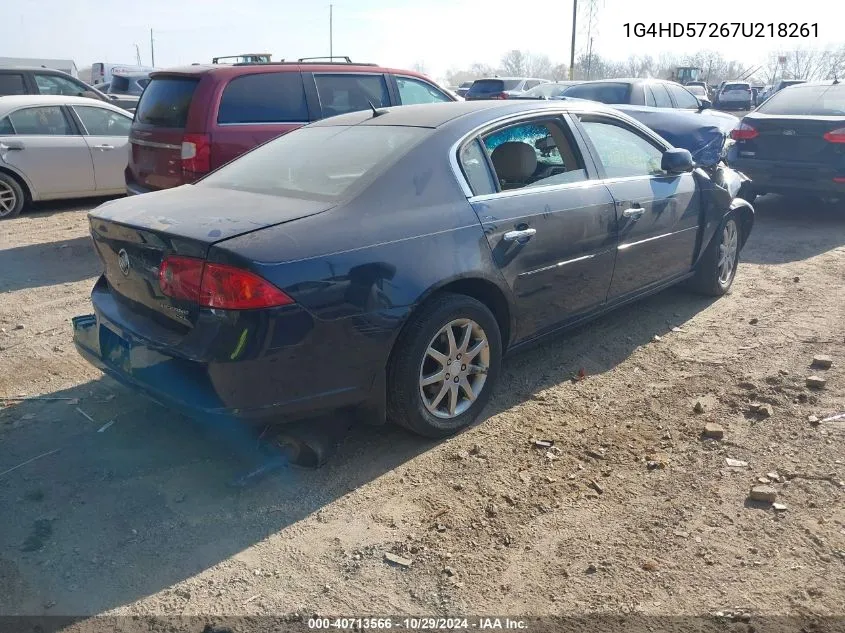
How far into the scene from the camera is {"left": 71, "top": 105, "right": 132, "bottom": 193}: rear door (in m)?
9.52

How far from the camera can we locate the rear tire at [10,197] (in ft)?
29.8

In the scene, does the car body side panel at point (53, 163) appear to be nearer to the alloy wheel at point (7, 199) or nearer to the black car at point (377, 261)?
the alloy wheel at point (7, 199)

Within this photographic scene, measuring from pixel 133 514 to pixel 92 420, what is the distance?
39.5 inches

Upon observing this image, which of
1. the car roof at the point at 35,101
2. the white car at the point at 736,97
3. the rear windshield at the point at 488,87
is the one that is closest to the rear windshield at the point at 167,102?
the car roof at the point at 35,101

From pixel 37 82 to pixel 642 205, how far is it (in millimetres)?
11294

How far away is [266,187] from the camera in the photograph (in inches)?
150

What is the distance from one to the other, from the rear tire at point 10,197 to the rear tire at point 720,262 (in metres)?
7.88

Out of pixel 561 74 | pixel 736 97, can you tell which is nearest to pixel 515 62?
pixel 561 74

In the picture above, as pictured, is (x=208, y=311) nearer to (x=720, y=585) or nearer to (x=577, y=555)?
(x=577, y=555)

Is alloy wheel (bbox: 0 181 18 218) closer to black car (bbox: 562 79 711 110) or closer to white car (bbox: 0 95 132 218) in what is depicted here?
white car (bbox: 0 95 132 218)

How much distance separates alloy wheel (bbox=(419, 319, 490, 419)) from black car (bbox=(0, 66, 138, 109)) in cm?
1049

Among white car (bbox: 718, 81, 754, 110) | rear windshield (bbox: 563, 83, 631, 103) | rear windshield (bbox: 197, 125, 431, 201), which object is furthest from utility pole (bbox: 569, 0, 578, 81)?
rear windshield (bbox: 197, 125, 431, 201)

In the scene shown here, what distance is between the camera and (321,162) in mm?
3924

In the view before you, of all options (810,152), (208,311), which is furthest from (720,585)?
(810,152)
